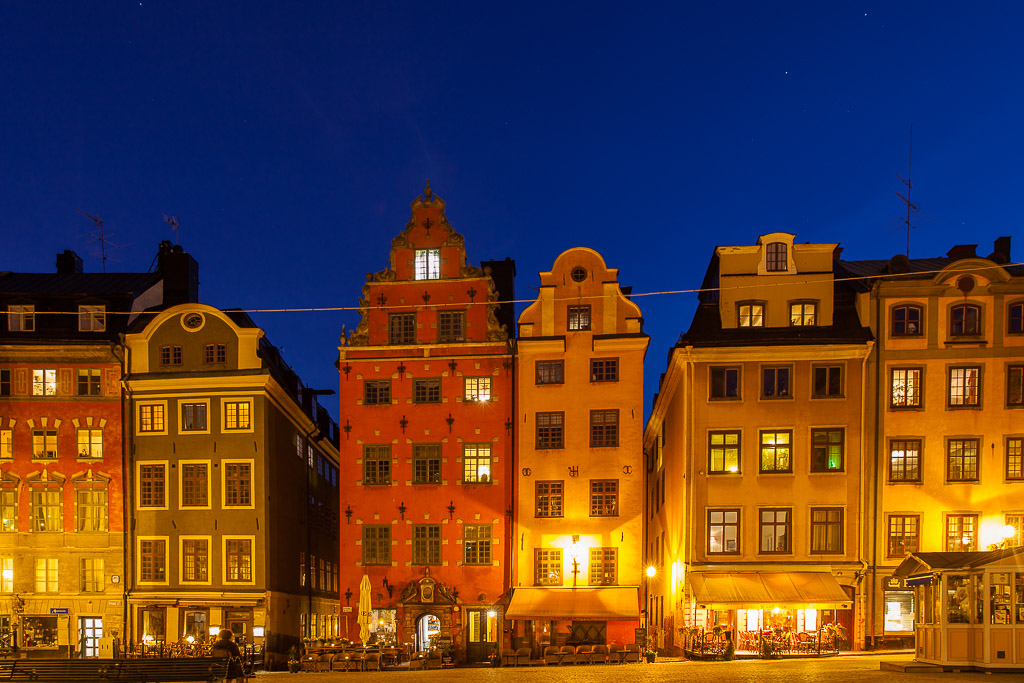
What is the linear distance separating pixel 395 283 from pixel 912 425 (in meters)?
22.3

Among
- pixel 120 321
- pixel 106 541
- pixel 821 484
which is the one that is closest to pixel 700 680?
pixel 821 484

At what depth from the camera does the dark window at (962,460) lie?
35375mm

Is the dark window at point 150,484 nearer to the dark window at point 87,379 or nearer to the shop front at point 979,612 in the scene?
the dark window at point 87,379

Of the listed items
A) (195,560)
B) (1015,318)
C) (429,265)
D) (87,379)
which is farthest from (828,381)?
(87,379)

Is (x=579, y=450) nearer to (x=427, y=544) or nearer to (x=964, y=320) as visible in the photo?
(x=427, y=544)

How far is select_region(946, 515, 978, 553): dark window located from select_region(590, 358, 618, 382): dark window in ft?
46.8

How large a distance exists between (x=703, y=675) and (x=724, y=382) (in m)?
14.0

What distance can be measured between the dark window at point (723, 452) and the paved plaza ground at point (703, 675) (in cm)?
792

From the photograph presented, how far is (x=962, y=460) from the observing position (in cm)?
3541

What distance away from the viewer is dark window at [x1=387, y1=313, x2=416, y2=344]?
40750 millimetres

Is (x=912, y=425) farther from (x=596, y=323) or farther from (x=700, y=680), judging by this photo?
(x=700, y=680)

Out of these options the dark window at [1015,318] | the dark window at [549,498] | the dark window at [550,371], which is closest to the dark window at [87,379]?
the dark window at [550,371]

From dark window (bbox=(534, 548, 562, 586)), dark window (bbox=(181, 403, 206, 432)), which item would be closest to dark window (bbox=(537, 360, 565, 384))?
dark window (bbox=(534, 548, 562, 586))

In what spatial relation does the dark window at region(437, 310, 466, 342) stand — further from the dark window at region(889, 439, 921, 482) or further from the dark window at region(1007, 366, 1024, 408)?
the dark window at region(1007, 366, 1024, 408)
